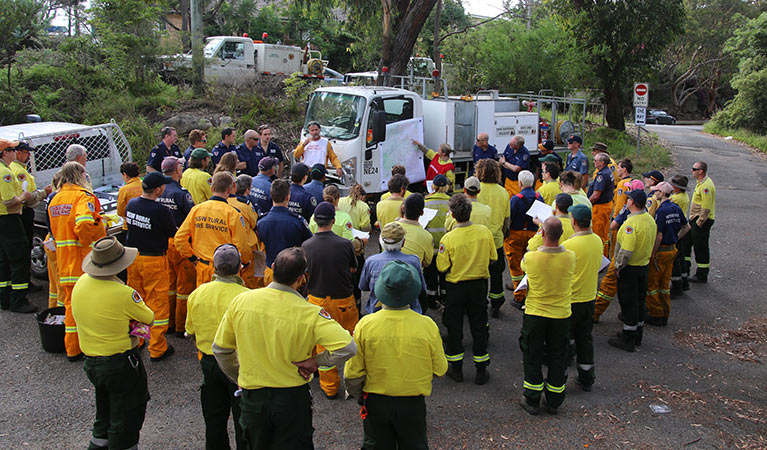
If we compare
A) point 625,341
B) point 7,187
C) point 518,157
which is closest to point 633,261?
point 625,341

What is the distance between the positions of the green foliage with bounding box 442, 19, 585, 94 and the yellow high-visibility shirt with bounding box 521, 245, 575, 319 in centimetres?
1532

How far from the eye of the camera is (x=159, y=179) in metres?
5.91

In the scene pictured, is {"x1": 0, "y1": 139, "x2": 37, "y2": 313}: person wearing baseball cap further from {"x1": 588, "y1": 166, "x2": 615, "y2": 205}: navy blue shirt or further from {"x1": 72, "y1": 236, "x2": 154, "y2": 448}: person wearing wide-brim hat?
{"x1": 588, "y1": 166, "x2": 615, "y2": 205}: navy blue shirt

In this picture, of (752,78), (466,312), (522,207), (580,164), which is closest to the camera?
(466,312)

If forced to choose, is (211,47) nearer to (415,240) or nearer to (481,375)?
(415,240)

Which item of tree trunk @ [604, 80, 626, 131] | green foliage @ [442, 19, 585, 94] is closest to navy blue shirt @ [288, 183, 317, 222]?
green foliage @ [442, 19, 585, 94]

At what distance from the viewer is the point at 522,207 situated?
747 centimetres

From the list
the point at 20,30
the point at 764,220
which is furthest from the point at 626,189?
the point at 20,30

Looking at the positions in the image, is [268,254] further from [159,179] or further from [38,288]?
[38,288]

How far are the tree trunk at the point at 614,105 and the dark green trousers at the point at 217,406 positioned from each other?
2213 centimetres

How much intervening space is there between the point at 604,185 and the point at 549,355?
3848 mm

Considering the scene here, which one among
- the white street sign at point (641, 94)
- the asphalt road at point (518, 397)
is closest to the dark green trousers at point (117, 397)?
the asphalt road at point (518, 397)

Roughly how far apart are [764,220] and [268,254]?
1199 centimetres

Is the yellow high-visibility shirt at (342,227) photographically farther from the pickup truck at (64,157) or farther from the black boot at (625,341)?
the black boot at (625,341)
